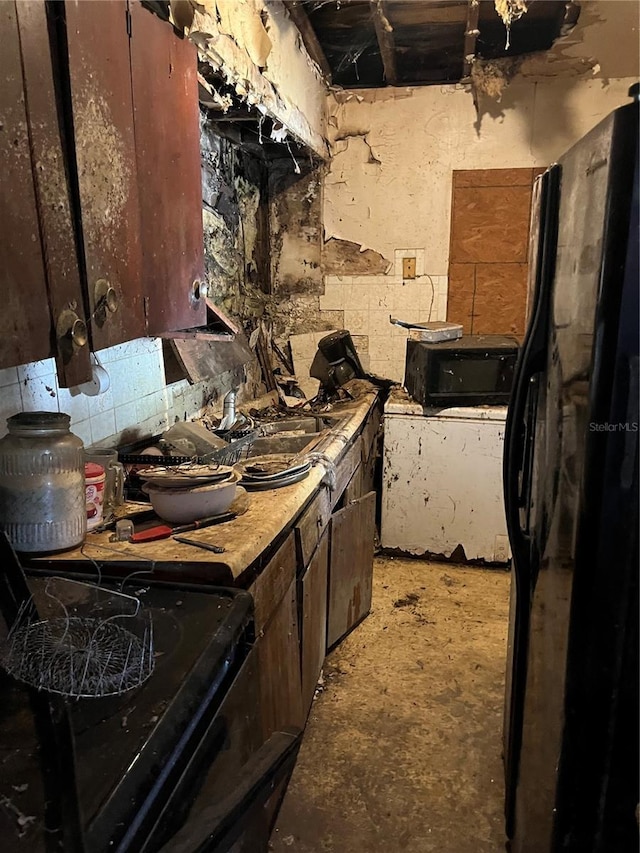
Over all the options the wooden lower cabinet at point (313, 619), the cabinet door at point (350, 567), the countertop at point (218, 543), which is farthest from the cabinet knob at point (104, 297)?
the cabinet door at point (350, 567)

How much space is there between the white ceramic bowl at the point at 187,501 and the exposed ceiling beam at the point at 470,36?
8.52ft

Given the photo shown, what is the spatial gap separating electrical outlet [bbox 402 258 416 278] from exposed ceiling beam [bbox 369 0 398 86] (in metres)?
1.08

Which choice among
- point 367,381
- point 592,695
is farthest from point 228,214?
point 592,695

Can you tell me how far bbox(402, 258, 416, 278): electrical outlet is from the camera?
12.7 feet

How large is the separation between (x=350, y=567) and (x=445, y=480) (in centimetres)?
93

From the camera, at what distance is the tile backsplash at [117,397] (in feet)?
5.08

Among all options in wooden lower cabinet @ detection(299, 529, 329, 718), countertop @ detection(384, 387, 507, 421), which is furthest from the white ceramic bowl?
countertop @ detection(384, 387, 507, 421)

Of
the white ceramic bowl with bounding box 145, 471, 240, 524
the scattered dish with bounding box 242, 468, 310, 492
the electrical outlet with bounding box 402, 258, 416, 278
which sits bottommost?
the scattered dish with bounding box 242, 468, 310, 492

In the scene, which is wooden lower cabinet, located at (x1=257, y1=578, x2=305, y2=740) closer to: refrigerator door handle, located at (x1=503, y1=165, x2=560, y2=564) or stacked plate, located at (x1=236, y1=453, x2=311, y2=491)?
stacked plate, located at (x1=236, y1=453, x2=311, y2=491)

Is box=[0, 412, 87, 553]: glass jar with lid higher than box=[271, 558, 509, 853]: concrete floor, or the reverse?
box=[0, 412, 87, 553]: glass jar with lid

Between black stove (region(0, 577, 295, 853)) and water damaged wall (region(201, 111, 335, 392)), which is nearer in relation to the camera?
black stove (region(0, 577, 295, 853))

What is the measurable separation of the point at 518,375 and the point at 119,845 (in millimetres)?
1204

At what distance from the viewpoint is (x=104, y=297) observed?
48.6 inches

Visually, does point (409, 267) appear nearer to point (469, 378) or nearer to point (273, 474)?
point (469, 378)
